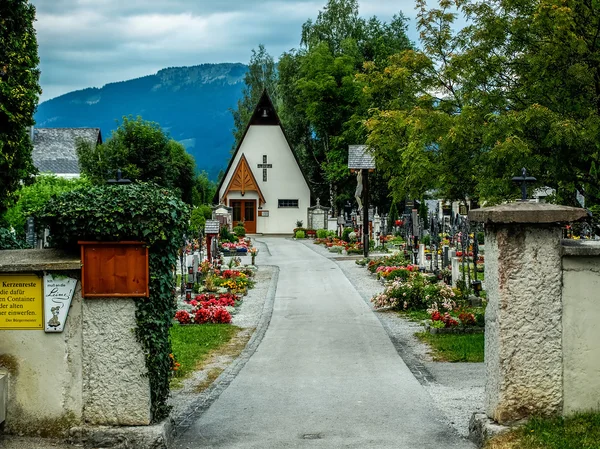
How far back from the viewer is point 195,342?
1455 cm

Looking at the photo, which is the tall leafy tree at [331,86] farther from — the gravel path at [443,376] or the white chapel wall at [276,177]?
the gravel path at [443,376]

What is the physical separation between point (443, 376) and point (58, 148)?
54930 millimetres

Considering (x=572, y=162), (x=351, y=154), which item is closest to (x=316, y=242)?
(x=351, y=154)

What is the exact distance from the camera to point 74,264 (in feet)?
23.8

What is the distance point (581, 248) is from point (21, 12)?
1182 cm

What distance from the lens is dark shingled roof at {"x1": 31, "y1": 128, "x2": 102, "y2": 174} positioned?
59812 millimetres

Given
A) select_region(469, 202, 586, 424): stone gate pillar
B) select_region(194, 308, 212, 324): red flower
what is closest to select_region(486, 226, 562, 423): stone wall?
select_region(469, 202, 586, 424): stone gate pillar

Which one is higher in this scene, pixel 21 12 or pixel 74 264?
pixel 21 12

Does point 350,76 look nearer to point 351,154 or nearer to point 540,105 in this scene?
point 351,154

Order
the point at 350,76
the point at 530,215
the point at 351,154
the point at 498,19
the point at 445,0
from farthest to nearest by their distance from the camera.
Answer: the point at 350,76 < the point at 351,154 < the point at 445,0 < the point at 498,19 < the point at 530,215

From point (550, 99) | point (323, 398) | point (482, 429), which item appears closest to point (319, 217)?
point (550, 99)

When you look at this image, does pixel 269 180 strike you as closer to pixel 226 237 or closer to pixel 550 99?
pixel 226 237

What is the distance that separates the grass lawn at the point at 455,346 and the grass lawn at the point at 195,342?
3.63 metres

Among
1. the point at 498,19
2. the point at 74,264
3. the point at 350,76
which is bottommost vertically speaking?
the point at 74,264
